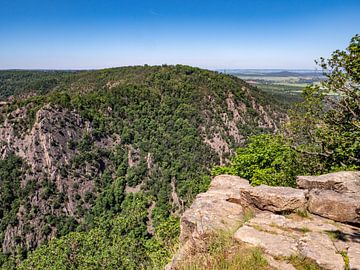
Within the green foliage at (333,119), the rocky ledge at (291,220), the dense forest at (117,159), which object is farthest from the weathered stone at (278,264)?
the dense forest at (117,159)

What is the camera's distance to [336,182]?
11.4 metres

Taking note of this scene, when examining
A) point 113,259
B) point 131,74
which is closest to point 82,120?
point 131,74

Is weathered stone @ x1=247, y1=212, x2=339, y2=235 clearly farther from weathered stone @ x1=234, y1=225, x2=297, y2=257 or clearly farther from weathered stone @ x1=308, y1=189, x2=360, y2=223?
weathered stone @ x1=234, y1=225, x2=297, y2=257

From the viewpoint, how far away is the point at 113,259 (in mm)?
38094

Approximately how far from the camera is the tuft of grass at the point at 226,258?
7.14 metres

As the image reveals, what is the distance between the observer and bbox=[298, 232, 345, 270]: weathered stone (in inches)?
283

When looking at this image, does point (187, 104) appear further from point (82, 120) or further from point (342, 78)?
point (342, 78)

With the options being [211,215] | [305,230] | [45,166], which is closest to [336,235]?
[305,230]

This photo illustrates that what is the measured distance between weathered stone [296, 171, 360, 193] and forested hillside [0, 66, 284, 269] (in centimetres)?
3515

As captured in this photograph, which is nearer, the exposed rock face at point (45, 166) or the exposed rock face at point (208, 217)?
the exposed rock face at point (208, 217)

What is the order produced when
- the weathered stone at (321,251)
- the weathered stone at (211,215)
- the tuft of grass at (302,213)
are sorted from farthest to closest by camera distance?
1. the tuft of grass at (302,213)
2. the weathered stone at (211,215)
3. the weathered stone at (321,251)

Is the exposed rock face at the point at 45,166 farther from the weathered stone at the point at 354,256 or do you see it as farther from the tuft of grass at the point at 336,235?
the weathered stone at the point at 354,256

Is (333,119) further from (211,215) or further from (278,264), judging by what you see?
(278,264)

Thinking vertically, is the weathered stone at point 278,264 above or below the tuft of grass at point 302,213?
above
